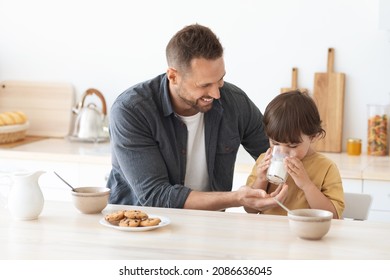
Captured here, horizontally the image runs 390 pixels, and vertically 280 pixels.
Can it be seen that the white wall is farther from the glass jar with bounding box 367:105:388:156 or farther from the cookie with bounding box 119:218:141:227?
the cookie with bounding box 119:218:141:227

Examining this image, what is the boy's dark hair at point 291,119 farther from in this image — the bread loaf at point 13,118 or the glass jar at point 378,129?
the bread loaf at point 13,118

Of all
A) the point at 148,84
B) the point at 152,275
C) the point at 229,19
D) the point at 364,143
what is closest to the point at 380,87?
the point at 364,143

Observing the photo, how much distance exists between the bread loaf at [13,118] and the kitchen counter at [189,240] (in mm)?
1881

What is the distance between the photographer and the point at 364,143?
4.03 meters

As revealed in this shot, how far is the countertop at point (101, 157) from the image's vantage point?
345 centimetres

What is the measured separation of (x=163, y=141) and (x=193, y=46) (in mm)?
386

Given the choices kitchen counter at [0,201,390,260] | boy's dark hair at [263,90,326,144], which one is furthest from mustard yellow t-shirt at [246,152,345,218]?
kitchen counter at [0,201,390,260]

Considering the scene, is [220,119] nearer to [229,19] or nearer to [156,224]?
[156,224]

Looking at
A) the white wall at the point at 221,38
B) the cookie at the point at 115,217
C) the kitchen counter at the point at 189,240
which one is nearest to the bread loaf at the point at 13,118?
the white wall at the point at 221,38

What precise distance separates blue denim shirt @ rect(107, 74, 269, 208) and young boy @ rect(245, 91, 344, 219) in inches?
11.7

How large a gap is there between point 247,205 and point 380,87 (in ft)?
5.84

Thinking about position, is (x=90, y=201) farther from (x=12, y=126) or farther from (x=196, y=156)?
(x=12, y=126)

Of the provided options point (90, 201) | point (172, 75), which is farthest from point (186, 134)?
point (90, 201)

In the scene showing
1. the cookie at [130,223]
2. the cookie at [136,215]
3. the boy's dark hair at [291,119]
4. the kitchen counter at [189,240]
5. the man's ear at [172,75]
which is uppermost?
the man's ear at [172,75]
